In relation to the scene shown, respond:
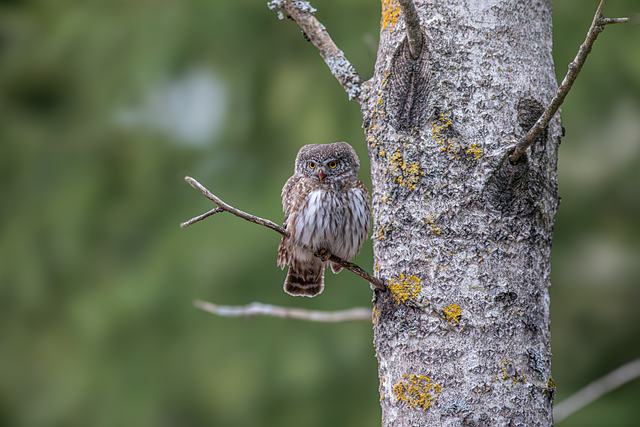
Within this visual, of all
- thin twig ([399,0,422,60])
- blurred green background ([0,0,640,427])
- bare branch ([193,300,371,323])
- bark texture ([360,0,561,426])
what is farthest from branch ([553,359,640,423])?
thin twig ([399,0,422,60])

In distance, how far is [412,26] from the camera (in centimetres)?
176

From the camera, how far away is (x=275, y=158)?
16.2 ft

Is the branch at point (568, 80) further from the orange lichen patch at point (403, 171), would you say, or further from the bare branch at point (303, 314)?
the bare branch at point (303, 314)

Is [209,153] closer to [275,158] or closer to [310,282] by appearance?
[275,158]

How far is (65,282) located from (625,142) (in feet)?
14.9

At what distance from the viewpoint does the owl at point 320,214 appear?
117 inches

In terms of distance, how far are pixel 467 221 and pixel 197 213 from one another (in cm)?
333

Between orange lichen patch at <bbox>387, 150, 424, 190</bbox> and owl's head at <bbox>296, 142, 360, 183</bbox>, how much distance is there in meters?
1.24

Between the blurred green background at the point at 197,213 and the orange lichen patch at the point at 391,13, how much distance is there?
2.37m

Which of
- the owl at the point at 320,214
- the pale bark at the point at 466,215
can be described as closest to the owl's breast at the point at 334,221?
the owl at the point at 320,214

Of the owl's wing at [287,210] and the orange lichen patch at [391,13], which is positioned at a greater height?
the orange lichen patch at [391,13]

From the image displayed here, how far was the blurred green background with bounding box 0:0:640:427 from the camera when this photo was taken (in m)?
4.35

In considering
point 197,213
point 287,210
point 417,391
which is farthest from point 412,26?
point 197,213

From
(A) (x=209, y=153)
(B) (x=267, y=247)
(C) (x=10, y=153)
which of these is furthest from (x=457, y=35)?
(C) (x=10, y=153)
